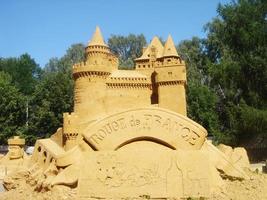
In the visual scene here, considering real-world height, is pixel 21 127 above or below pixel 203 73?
below

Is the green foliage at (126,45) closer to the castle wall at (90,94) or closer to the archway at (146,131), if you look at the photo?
the castle wall at (90,94)

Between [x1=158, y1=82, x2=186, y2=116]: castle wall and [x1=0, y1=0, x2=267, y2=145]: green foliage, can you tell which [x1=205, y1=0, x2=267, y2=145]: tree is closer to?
[x1=0, y1=0, x2=267, y2=145]: green foliage

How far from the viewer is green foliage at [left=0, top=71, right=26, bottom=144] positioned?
1639 inches

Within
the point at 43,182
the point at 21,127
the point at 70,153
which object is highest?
the point at 21,127

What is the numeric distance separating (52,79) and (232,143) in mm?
22941

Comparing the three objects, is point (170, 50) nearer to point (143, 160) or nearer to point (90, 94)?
point (90, 94)

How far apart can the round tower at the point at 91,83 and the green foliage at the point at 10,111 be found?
580 inches

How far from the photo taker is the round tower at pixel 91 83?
1156 inches

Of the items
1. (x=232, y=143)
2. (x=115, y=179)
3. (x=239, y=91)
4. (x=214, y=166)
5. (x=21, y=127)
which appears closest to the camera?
(x=115, y=179)

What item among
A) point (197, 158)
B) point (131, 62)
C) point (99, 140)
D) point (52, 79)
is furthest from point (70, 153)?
point (131, 62)

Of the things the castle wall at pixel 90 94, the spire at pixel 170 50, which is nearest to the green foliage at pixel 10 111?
the castle wall at pixel 90 94

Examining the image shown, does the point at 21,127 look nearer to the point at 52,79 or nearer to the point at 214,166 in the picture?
the point at 52,79

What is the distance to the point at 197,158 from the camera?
581 cm

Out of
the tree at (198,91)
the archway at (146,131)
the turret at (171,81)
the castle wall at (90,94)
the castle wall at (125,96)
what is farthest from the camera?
the tree at (198,91)
